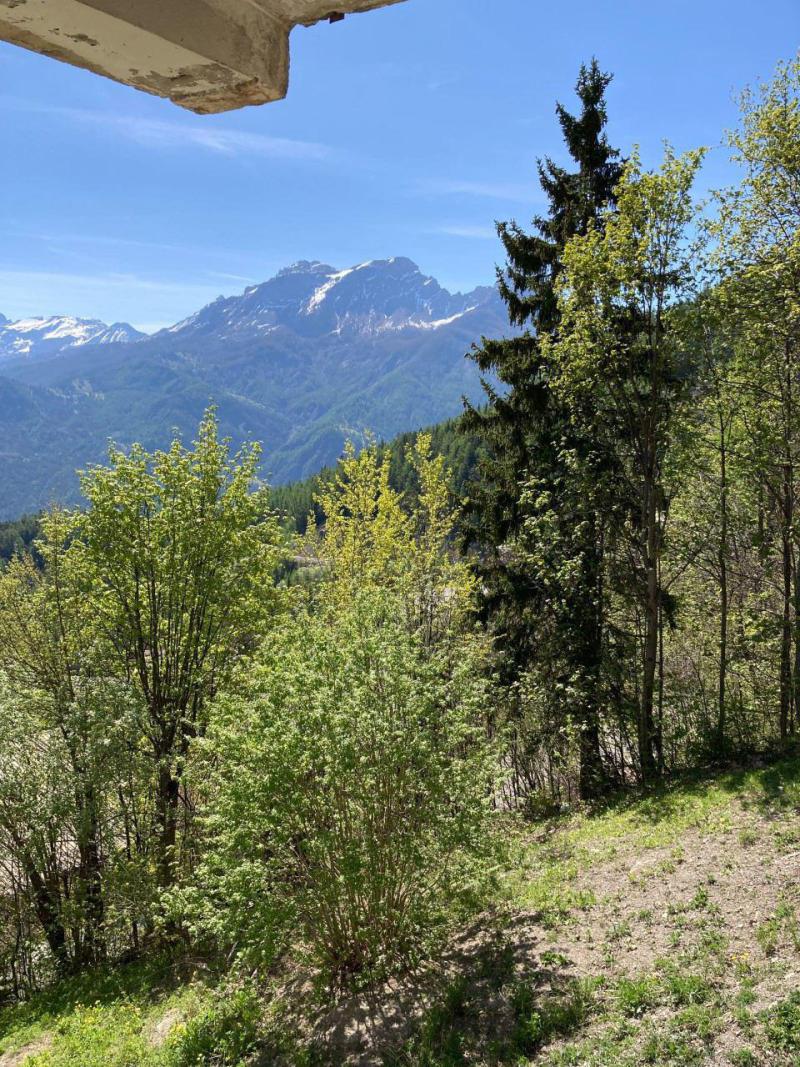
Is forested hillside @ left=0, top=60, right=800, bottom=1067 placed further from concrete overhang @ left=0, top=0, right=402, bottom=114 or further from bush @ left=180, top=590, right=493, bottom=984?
concrete overhang @ left=0, top=0, right=402, bottom=114

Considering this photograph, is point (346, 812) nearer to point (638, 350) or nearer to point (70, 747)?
point (70, 747)

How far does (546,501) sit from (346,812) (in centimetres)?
823

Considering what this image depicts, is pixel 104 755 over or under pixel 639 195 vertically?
under

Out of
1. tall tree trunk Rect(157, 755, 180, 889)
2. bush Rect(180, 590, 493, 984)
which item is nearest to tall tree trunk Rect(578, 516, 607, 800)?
bush Rect(180, 590, 493, 984)

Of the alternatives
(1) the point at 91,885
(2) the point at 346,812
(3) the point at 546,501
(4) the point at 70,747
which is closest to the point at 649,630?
(3) the point at 546,501

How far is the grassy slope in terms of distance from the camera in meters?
6.05

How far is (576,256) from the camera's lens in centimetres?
1313

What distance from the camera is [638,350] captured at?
13797 millimetres

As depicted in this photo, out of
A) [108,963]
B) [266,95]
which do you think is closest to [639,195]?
[266,95]

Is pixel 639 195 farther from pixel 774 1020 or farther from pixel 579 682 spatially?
pixel 774 1020

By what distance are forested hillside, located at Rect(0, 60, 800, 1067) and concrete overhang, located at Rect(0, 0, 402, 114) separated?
724 centimetres

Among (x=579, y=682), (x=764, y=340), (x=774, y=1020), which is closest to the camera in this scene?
(x=774, y=1020)

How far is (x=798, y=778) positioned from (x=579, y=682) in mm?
4467

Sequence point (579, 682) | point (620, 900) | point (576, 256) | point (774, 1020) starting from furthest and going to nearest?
point (579, 682) < point (576, 256) < point (620, 900) < point (774, 1020)
